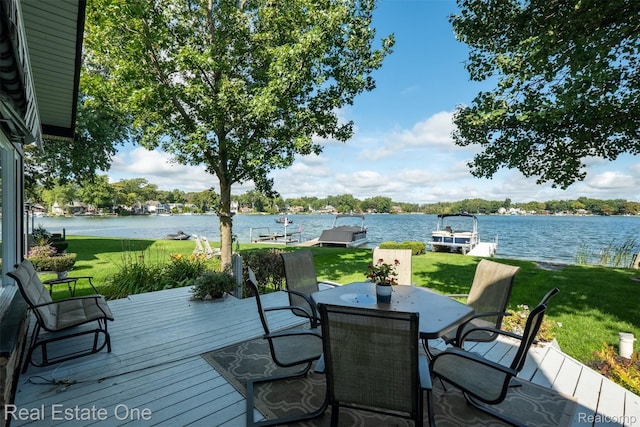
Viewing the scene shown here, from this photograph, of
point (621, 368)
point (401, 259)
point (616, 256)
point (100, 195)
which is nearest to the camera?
point (621, 368)

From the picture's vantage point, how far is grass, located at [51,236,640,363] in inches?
167

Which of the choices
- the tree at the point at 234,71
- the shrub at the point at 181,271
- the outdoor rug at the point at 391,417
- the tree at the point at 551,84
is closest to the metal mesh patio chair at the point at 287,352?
the outdoor rug at the point at 391,417

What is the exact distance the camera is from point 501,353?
10.9 ft

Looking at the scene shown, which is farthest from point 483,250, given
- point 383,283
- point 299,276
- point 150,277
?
point 150,277

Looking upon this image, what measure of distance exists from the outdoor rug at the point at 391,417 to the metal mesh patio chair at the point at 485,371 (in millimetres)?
150

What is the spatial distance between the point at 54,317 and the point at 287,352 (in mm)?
2801

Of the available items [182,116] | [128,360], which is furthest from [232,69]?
[128,360]

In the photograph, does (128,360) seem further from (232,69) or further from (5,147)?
(232,69)

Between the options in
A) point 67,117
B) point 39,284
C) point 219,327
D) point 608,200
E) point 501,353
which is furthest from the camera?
point 608,200

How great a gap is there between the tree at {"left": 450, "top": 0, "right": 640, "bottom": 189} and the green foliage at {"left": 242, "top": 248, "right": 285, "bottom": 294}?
4735 millimetres

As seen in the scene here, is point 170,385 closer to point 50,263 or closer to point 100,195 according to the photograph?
point 50,263

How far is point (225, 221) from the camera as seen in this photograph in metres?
7.23

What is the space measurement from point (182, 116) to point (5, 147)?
12.0ft

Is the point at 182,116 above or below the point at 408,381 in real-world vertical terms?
above
